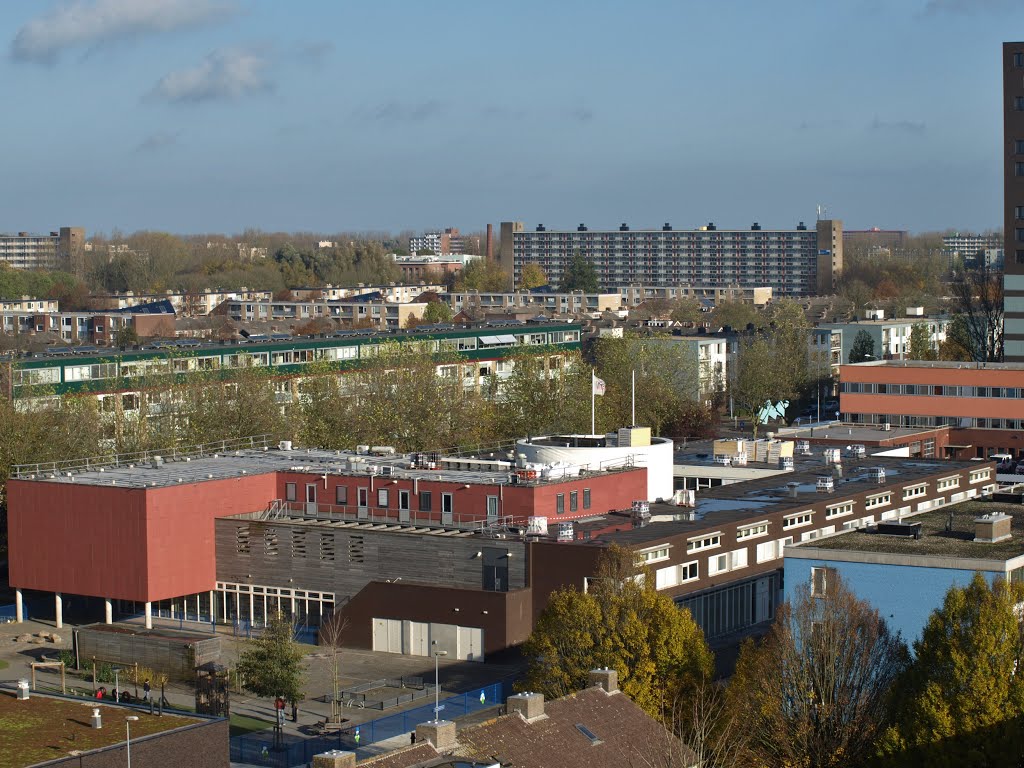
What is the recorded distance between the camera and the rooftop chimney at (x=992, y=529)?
33.5m

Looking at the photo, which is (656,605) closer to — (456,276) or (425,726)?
(425,726)

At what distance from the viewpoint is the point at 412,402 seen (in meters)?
65.3

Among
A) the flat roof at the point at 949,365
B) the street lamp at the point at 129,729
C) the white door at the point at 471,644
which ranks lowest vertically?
the white door at the point at 471,644

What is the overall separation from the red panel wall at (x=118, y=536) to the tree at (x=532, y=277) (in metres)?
144

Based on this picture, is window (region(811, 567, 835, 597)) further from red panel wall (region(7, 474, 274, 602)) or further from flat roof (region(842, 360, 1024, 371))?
flat roof (region(842, 360, 1024, 371))

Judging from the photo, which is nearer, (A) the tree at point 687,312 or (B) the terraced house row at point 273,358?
(B) the terraced house row at point 273,358

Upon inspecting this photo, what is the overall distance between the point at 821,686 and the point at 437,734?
6675mm

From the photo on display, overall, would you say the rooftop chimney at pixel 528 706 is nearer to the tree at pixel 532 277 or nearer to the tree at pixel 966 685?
the tree at pixel 966 685

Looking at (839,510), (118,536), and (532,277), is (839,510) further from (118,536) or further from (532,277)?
(532,277)

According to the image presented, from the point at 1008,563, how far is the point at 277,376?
4682cm

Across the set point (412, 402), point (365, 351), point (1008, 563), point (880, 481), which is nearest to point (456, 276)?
point (365, 351)

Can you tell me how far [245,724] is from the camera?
33750 mm

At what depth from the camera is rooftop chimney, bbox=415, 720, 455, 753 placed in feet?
74.2

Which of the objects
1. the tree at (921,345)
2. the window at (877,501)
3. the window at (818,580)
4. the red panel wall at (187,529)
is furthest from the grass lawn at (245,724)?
the tree at (921,345)
